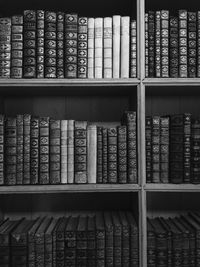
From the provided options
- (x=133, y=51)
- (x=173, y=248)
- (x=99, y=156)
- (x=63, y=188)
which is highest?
(x=133, y=51)

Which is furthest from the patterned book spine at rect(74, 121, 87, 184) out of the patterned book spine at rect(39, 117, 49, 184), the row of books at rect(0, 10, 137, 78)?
the row of books at rect(0, 10, 137, 78)

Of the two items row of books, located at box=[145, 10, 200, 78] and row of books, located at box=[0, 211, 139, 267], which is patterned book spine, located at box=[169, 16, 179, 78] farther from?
row of books, located at box=[0, 211, 139, 267]

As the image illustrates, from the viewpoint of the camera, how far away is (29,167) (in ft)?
3.85

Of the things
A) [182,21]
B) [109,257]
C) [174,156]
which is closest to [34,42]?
[182,21]

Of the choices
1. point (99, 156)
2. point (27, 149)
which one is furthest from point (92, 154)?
point (27, 149)

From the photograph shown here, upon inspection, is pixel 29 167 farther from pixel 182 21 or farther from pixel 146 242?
pixel 182 21

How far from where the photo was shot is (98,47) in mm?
1187

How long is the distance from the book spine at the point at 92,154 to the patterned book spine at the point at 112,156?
0.18ft

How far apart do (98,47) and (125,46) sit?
104mm

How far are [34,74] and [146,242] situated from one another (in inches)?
30.0

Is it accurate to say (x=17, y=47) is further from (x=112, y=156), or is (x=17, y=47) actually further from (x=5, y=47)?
(x=112, y=156)

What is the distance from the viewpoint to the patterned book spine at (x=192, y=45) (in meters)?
1.19

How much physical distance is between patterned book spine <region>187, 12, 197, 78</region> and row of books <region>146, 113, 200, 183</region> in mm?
171

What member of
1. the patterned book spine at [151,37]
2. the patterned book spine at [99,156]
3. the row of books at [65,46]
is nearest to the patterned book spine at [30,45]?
the row of books at [65,46]
